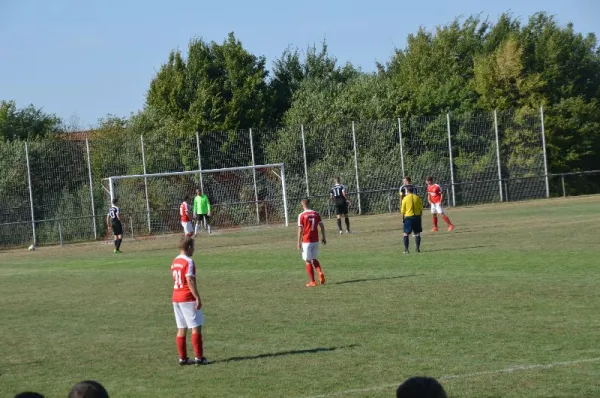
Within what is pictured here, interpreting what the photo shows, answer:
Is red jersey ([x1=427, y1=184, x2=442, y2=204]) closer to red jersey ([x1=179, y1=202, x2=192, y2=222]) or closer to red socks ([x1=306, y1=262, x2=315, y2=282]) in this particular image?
red jersey ([x1=179, y1=202, x2=192, y2=222])

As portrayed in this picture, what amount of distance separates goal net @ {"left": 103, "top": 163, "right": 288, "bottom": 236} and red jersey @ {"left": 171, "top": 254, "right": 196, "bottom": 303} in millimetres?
28676

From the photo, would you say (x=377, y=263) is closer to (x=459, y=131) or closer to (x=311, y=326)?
(x=311, y=326)

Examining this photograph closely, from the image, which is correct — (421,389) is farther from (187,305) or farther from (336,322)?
(336,322)

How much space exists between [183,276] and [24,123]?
164 feet

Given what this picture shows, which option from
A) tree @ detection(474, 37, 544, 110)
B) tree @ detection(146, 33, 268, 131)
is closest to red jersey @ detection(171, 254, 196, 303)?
tree @ detection(146, 33, 268, 131)

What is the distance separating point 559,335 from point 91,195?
3265 centimetres

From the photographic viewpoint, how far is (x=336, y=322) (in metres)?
14.8

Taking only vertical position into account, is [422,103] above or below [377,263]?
above

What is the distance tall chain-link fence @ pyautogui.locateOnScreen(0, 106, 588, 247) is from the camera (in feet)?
137

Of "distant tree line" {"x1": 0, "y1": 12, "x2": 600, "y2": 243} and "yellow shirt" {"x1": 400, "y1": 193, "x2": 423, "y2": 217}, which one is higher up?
"distant tree line" {"x1": 0, "y1": 12, "x2": 600, "y2": 243}

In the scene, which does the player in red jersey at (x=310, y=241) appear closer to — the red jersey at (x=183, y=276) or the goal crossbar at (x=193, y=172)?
the red jersey at (x=183, y=276)

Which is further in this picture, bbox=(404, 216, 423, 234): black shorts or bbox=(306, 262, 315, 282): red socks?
bbox=(404, 216, 423, 234): black shorts

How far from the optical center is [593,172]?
5178 cm

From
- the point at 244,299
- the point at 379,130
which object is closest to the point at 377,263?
the point at 244,299
